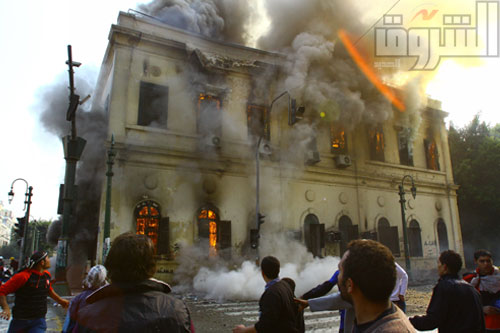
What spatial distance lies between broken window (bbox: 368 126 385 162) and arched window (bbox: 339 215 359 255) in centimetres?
460

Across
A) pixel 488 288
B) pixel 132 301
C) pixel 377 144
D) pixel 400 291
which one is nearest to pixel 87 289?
pixel 132 301

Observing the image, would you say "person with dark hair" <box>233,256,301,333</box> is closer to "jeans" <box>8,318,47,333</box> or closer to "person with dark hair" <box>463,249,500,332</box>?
Result: "person with dark hair" <box>463,249,500,332</box>

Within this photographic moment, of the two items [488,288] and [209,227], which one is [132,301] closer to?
[488,288]

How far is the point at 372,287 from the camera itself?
1.73 meters

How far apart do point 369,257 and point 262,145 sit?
1619 cm

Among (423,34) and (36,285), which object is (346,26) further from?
(36,285)

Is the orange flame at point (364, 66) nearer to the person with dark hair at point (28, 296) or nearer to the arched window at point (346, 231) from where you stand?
the arched window at point (346, 231)

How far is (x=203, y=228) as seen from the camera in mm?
15977

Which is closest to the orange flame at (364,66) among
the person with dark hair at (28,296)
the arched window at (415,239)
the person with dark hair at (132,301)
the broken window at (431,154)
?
the broken window at (431,154)

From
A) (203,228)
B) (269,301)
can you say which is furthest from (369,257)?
(203,228)

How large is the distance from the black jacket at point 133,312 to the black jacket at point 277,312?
4.64 ft

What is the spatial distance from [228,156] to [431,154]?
16076mm

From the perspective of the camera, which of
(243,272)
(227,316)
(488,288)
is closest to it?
(488,288)

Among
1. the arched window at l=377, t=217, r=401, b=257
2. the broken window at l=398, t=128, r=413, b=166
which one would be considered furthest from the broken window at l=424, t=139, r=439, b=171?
the arched window at l=377, t=217, r=401, b=257
